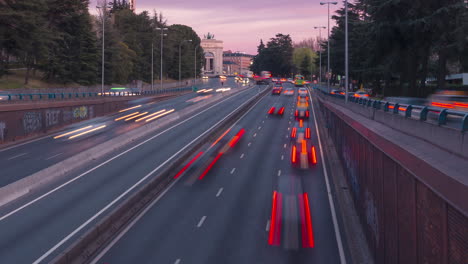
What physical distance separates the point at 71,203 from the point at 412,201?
19.4 metres

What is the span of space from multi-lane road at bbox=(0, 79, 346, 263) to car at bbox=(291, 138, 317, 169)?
24.8 inches

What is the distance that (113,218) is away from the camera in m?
21.1

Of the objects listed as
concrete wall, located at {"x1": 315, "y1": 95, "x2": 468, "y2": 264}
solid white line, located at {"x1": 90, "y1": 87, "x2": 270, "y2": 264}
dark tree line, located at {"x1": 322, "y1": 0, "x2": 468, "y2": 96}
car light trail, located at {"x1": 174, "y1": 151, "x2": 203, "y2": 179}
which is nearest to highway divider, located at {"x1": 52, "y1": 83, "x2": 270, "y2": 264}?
solid white line, located at {"x1": 90, "y1": 87, "x2": 270, "y2": 264}

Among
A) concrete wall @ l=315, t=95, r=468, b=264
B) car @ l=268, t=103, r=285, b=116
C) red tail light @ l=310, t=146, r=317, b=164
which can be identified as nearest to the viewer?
concrete wall @ l=315, t=95, r=468, b=264

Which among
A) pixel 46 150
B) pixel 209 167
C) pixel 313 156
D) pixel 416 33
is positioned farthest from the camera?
pixel 416 33

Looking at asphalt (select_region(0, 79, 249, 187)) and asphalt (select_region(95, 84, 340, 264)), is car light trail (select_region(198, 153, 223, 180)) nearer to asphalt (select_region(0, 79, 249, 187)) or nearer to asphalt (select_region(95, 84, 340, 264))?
asphalt (select_region(95, 84, 340, 264))

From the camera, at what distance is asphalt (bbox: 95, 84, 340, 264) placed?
18.7 meters

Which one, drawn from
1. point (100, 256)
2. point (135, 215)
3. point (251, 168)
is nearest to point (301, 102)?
point (251, 168)

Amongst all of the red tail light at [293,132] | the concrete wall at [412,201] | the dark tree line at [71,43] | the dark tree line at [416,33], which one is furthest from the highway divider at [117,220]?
the dark tree line at [71,43]

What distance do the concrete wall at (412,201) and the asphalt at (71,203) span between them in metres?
12.3

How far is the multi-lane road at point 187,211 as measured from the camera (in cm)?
1883

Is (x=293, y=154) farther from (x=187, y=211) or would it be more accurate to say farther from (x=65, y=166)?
(x=65, y=166)

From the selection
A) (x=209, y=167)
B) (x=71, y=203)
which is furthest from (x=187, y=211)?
(x=209, y=167)

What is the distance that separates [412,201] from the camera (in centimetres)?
1013
